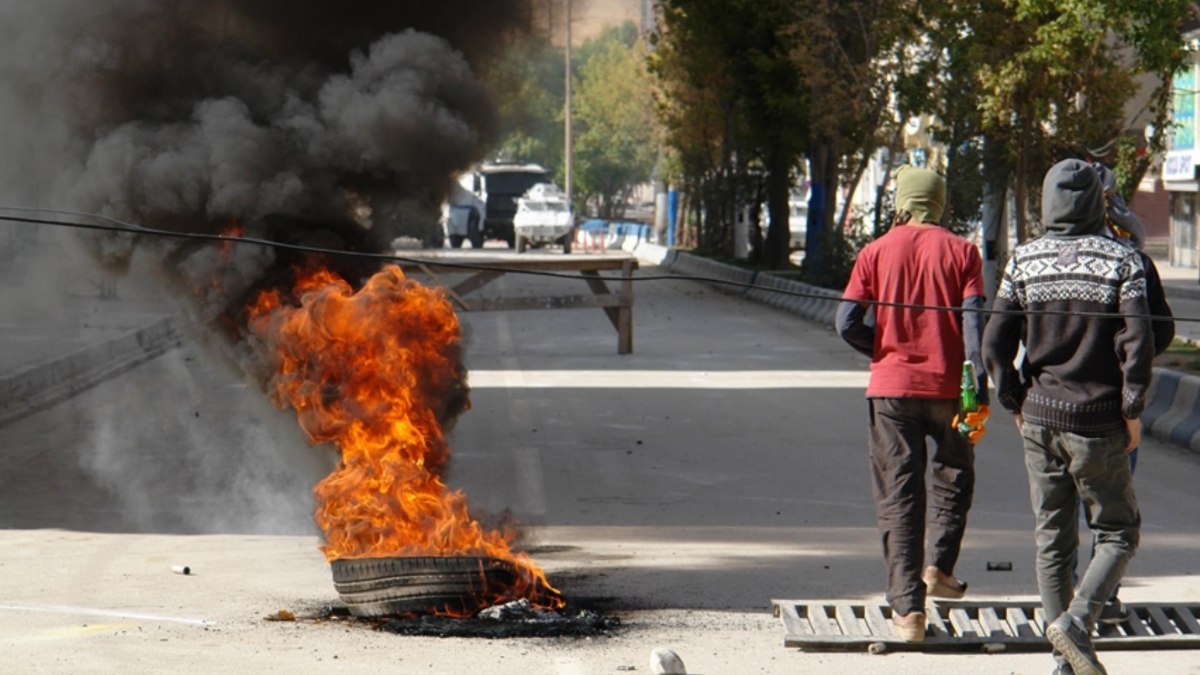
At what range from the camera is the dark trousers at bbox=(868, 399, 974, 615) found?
6.10m

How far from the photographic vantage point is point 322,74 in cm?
906

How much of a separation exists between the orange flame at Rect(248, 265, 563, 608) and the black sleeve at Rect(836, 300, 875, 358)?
155 centimetres

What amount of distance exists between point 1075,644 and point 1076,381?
854 millimetres

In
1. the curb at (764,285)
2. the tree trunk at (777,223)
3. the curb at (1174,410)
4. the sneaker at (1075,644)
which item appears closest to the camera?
the sneaker at (1075,644)

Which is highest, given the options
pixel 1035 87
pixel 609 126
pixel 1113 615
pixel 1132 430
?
pixel 609 126

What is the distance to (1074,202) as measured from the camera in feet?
18.4

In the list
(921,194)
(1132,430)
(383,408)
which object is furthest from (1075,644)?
(383,408)

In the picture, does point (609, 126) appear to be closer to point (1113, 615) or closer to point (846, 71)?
point (846, 71)

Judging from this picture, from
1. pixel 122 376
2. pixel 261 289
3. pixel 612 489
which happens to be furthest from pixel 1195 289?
pixel 261 289

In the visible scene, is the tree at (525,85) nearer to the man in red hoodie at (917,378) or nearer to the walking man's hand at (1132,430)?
the man in red hoodie at (917,378)

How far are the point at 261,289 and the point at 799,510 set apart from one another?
3.19 m

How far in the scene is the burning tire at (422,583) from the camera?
6320 mm

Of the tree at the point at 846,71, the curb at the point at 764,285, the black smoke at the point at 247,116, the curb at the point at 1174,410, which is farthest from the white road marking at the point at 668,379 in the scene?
the tree at the point at 846,71

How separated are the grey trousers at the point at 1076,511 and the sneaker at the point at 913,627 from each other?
1.66 ft
